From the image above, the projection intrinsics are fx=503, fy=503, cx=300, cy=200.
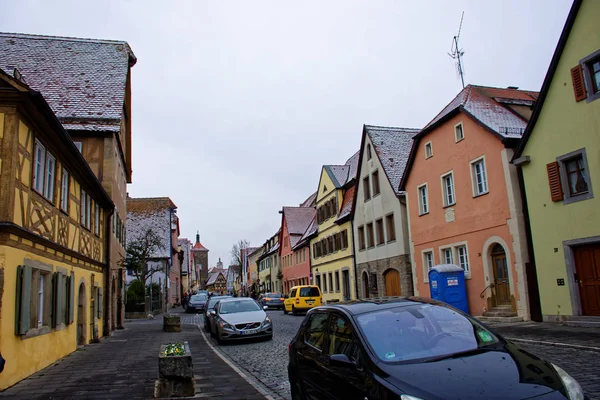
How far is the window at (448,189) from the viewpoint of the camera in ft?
71.0

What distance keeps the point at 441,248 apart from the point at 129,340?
44.0ft

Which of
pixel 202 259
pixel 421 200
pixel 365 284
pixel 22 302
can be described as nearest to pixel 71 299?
pixel 22 302

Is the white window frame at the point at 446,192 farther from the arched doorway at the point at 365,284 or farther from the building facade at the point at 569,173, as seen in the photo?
the arched doorway at the point at 365,284

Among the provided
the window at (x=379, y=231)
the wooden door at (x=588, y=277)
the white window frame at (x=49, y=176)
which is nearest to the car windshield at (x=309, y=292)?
the window at (x=379, y=231)

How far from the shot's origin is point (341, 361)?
4746mm

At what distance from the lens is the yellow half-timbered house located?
9.34 meters

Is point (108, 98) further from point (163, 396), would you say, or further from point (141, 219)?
point (141, 219)

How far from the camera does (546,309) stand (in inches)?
640

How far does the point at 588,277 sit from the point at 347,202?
860 inches

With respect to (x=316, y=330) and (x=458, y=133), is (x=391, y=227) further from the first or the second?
(x=316, y=330)

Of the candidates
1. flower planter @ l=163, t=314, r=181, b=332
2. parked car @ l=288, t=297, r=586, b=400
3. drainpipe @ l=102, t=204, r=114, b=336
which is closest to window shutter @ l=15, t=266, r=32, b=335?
parked car @ l=288, t=297, r=586, b=400

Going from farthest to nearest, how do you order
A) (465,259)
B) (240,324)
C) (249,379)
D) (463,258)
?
(463,258), (465,259), (240,324), (249,379)

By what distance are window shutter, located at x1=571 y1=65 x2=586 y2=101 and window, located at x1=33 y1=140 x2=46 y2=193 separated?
14783mm

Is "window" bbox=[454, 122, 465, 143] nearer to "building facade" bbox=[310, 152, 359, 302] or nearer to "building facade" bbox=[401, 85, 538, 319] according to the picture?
"building facade" bbox=[401, 85, 538, 319]
